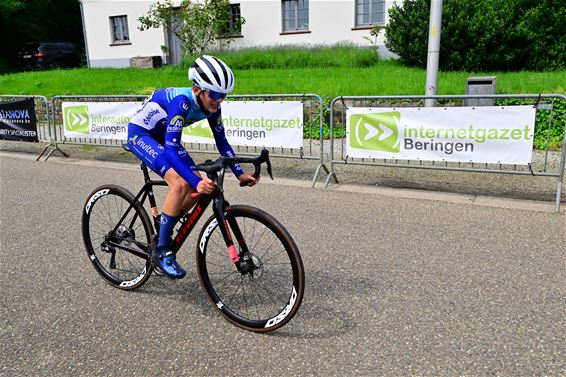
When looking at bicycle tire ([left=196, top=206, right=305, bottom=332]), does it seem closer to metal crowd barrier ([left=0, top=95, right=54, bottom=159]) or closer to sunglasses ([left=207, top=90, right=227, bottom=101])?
sunglasses ([left=207, top=90, right=227, bottom=101])

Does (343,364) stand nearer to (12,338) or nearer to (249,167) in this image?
(12,338)

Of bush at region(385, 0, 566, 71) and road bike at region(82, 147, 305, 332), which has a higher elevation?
bush at region(385, 0, 566, 71)

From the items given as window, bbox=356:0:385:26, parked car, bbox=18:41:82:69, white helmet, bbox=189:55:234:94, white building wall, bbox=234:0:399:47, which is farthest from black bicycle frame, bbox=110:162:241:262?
parked car, bbox=18:41:82:69

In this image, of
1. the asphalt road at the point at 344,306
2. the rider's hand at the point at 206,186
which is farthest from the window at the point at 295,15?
the rider's hand at the point at 206,186

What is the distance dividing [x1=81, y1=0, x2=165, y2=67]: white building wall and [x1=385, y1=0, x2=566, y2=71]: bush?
613 inches

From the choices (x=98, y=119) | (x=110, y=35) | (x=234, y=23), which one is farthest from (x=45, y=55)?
(x=98, y=119)

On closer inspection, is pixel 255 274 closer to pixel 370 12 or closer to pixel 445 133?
pixel 445 133

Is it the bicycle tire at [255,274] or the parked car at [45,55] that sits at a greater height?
the parked car at [45,55]

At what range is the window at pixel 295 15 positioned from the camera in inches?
883

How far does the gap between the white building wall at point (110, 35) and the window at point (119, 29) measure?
0.83 feet

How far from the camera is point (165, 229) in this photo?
12.1ft

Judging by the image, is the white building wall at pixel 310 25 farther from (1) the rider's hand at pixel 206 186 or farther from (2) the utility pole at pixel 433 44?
(1) the rider's hand at pixel 206 186

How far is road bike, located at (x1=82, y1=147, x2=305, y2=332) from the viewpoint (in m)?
3.27

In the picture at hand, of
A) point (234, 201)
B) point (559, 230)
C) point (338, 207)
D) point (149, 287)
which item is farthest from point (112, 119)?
point (559, 230)
